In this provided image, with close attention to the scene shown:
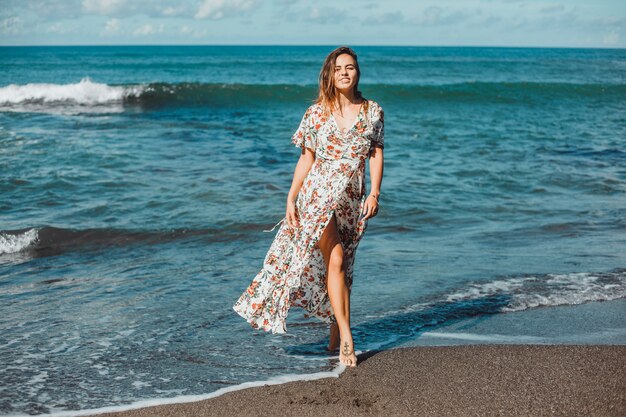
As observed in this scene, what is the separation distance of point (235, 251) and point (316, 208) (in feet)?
10.6

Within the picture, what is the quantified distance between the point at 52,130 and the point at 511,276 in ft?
41.9

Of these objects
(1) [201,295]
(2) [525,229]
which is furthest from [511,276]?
(1) [201,295]

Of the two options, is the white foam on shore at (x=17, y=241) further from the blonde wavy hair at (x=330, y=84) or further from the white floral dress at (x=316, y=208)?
the blonde wavy hair at (x=330, y=84)

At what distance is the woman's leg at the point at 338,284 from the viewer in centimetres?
436

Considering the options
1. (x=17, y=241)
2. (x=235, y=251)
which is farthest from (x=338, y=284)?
(x=17, y=241)

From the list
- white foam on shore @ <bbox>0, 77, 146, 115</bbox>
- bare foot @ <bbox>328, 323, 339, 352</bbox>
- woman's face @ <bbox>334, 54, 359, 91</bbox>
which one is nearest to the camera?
woman's face @ <bbox>334, 54, 359, 91</bbox>

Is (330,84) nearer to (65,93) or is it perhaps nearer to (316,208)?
(316,208)

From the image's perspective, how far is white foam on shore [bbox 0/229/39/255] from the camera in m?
7.39

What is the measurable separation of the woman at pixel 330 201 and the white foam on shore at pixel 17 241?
4032mm

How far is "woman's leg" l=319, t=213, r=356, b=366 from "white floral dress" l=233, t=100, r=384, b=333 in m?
0.08

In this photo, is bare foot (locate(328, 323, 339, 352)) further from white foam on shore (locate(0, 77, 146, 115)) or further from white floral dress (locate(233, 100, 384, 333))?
white foam on shore (locate(0, 77, 146, 115))

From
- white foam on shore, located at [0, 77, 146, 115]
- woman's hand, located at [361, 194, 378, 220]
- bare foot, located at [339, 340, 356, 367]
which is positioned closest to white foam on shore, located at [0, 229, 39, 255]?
bare foot, located at [339, 340, 356, 367]

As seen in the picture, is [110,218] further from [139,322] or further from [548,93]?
[548,93]

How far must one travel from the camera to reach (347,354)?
4355mm
